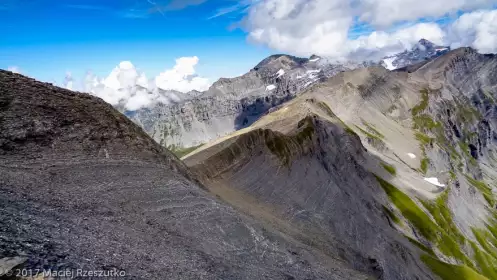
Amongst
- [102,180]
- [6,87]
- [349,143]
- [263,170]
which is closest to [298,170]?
[263,170]

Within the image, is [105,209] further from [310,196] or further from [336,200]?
[336,200]

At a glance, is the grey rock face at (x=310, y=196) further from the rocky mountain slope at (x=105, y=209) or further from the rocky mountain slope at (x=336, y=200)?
the rocky mountain slope at (x=105, y=209)

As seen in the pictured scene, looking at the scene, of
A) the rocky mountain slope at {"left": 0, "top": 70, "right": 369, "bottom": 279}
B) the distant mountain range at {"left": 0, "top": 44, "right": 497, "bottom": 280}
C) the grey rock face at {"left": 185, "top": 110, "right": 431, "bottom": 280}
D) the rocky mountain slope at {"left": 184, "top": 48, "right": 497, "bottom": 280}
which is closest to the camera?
the rocky mountain slope at {"left": 0, "top": 70, "right": 369, "bottom": 279}

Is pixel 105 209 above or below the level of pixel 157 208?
above

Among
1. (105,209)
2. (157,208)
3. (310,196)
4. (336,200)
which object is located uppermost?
(105,209)

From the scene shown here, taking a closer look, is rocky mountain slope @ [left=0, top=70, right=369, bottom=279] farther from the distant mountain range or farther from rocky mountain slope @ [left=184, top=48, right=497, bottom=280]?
rocky mountain slope @ [left=184, top=48, right=497, bottom=280]

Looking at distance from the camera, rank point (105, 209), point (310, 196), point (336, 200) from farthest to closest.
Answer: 1. point (336, 200)
2. point (310, 196)
3. point (105, 209)

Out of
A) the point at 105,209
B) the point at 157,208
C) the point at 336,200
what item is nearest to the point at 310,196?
the point at 336,200

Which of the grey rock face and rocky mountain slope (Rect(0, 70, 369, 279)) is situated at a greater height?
rocky mountain slope (Rect(0, 70, 369, 279))

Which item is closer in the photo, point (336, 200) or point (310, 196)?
point (310, 196)

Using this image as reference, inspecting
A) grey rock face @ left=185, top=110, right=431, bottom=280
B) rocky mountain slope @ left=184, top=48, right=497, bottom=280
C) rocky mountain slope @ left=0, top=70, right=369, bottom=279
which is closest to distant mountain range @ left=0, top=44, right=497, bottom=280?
rocky mountain slope @ left=0, top=70, right=369, bottom=279
